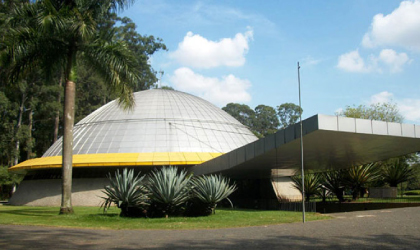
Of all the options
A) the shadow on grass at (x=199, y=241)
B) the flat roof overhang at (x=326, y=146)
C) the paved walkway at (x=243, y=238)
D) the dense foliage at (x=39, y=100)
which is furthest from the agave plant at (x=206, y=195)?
the dense foliage at (x=39, y=100)

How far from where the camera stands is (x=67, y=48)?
18.5 metres

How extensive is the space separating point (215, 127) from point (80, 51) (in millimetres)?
16640

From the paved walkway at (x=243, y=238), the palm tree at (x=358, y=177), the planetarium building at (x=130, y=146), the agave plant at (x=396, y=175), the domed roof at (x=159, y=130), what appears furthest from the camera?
the domed roof at (x=159, y=130)

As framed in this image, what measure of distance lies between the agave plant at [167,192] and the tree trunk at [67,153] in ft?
12.4

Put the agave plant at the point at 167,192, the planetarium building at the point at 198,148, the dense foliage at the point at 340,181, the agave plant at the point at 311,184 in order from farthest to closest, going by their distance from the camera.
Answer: the dense foliage at the point at 340,181 → the agave plant at the point at 311,184 → the planetarium building at the point at 198,148 → the agave plant at the point at 167,192

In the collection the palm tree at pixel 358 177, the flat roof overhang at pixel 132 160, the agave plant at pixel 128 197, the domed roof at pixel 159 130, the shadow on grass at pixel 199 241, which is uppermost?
the domed roof at pixel 159 130

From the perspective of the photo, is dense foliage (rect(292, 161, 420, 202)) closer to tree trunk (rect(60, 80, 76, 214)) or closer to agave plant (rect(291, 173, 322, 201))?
agave plant (rect(291, 173, 322, 201))

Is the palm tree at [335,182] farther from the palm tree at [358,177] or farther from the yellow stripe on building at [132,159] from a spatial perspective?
the yellow stripe on building at [132,159]

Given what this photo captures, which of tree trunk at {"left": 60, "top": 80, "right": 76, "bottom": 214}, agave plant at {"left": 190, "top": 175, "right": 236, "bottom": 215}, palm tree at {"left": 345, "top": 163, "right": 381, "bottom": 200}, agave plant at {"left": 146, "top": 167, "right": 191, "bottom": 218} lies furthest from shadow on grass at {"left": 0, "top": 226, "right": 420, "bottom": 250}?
palm tree at {"left": 345, "top": 163, "right": 381, "bottom": 200}

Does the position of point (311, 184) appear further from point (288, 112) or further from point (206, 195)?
point (288, 112)

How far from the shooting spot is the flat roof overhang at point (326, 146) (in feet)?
47.3

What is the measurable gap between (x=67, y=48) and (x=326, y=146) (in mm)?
13004

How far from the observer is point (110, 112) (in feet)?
116

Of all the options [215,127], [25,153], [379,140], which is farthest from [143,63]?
[379,140]
